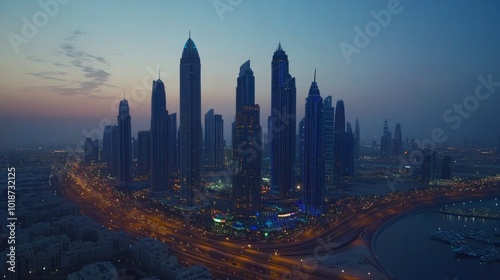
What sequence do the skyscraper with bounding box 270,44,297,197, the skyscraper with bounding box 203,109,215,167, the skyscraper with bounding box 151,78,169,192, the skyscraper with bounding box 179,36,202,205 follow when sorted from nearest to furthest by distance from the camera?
the skyscraper with bounding box 179,36,202,205
the skyscraper with bounding box 270,44,297,197
the skyscraper with bounding box 151,78,169,192
the skyscraper with bounding box 203,109,215,167

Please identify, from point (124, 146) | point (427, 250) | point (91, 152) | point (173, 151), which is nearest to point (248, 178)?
point (427, 250)

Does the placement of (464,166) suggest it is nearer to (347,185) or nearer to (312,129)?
(347,185)

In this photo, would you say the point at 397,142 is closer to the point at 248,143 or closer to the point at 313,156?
the point at 313,156

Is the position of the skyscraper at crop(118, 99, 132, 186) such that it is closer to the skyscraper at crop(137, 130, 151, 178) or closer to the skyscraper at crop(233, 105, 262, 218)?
the skyscraper at crop(137, 130, 151, 178)

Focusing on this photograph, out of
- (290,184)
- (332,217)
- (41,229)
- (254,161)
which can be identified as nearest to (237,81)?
(290,184)

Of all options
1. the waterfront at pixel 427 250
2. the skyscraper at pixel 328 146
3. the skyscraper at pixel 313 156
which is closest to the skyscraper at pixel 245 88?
the skyscraper at pixel 328 146

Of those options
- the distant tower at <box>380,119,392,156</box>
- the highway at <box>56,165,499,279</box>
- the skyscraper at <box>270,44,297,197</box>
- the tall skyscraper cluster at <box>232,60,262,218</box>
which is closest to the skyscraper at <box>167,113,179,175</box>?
the highway at <box>56,165,499,279</box>

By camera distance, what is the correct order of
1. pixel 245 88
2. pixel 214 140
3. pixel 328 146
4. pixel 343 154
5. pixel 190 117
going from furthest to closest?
pixel 214 140
pixel 343 154
pixel 245 88
pixel 328 146
pixel 190 117
